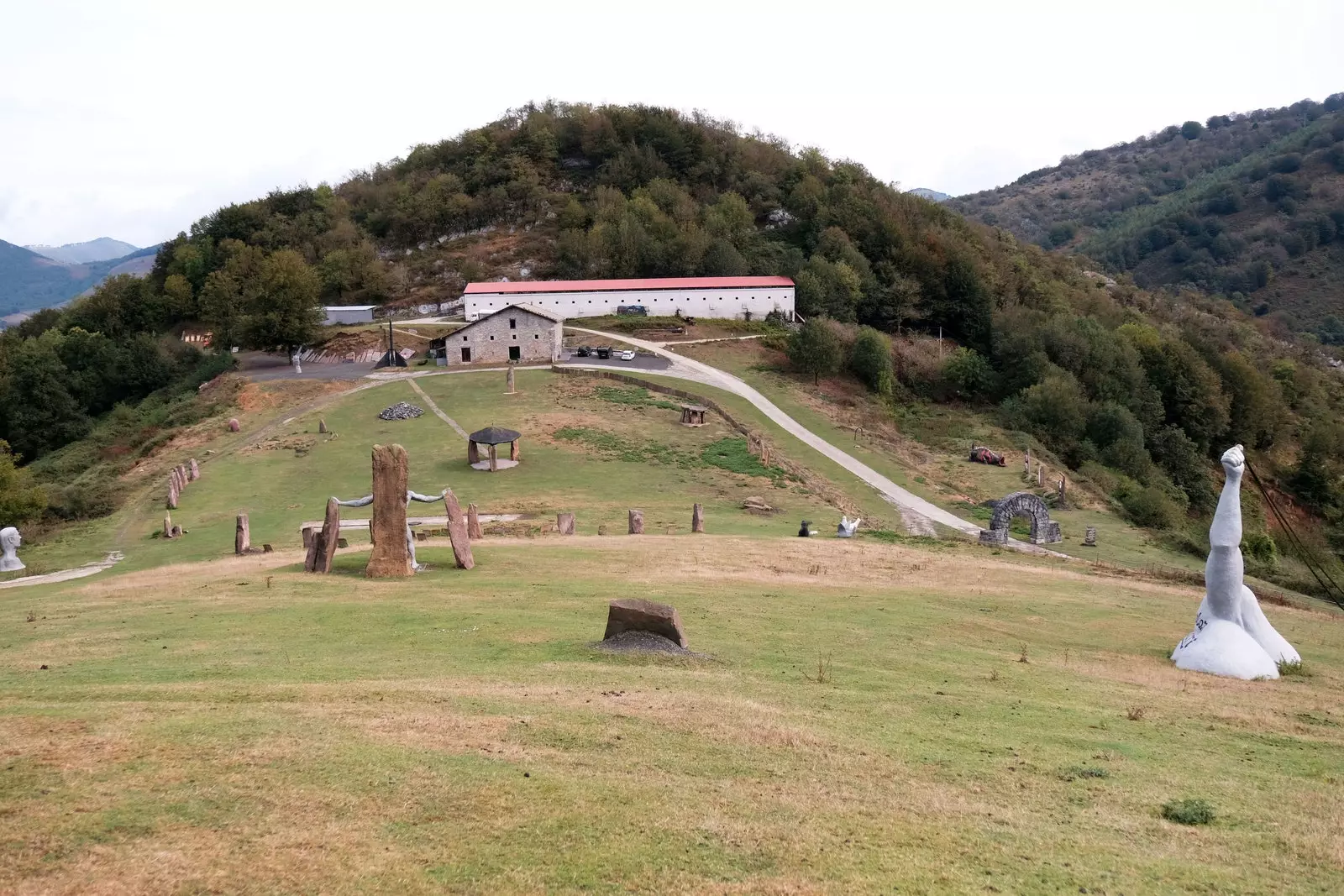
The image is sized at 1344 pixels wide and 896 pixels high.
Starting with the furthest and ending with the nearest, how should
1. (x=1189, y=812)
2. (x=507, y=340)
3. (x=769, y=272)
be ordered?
(x=769, y=272) < (x=507, y=340) < (x=1189, y=812)

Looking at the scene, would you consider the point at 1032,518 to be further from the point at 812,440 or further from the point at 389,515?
the point at 389,515

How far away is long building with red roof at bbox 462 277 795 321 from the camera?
281ft

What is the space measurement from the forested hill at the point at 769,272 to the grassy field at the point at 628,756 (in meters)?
37.0

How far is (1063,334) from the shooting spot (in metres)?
78.2

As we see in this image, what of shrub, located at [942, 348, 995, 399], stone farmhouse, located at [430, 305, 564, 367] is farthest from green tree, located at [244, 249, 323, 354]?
shrub, located at [942, 348, 995, 399]

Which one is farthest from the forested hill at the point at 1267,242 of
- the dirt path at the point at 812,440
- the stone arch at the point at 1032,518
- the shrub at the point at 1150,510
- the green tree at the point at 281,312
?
the green tree at the point at 281,312

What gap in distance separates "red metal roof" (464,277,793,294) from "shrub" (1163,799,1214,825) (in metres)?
78.4

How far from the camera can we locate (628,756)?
34.4 feet

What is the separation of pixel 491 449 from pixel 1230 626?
3381 cm

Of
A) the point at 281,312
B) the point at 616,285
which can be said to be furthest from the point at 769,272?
the point at 281,312

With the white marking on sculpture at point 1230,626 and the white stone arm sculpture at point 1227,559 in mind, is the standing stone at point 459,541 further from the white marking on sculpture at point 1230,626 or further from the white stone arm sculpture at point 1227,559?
the white stone arm sculpture at point 1227,559

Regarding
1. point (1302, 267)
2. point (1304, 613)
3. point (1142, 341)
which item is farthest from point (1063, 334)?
point (1302, 267)

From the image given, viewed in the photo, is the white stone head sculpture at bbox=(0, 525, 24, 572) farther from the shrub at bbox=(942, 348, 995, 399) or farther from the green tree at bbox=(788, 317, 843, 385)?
the shrub at bbox=(942, 348, 995, 399)

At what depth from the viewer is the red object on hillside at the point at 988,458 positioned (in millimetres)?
55438
